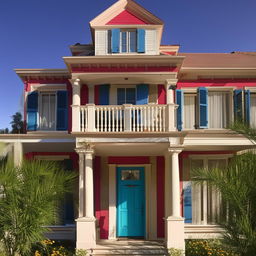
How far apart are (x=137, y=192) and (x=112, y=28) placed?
6457 millimetres

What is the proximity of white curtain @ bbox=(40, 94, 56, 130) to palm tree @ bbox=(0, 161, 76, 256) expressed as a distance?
565cm

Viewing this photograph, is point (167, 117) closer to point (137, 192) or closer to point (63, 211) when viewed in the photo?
point (137, 192)

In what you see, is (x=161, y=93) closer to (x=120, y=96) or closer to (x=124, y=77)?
(x=120, y=96)

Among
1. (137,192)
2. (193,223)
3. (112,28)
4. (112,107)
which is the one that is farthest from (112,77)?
(193,223)

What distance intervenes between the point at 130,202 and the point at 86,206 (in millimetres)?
2831

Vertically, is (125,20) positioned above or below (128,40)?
above

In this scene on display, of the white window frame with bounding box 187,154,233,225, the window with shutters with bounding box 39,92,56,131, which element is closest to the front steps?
the white window frame with bounding box 187,154,233,225

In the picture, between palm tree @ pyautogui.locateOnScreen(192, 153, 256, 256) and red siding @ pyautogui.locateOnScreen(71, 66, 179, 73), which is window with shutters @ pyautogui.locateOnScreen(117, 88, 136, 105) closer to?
red siding @ pyautogui.locateOnScreen(71, 66, 179, 73)

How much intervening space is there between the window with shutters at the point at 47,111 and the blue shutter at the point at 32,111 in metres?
0.22

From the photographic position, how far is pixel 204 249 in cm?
1049

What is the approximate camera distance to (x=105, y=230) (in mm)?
12641

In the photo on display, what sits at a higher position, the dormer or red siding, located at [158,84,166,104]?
the dormer

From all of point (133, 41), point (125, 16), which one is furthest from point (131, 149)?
point (125, 16)

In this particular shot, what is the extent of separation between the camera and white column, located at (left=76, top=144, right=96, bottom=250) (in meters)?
10.3
